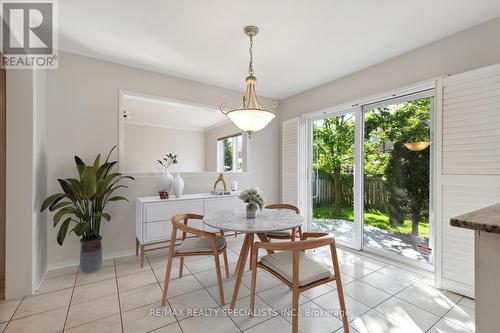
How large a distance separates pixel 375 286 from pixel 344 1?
2731mm

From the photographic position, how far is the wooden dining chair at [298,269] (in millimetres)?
1478

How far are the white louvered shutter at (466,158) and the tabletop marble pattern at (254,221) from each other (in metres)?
1.53

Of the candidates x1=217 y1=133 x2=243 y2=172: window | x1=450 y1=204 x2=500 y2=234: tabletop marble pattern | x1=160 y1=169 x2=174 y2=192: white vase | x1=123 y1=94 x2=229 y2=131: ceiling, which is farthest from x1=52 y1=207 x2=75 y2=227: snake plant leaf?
x1=217 y1=133 x2=243 y2=172: window

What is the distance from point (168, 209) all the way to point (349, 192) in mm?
2700

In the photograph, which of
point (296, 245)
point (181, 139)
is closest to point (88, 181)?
point (296, 245)

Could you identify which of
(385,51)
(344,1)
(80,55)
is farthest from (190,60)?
(385,51)

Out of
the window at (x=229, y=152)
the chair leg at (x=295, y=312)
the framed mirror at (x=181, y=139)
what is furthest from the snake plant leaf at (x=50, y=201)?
the window at (x=229, y=152)

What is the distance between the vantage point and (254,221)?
2131 millimetres

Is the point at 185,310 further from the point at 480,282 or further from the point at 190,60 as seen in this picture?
the point at 190,60

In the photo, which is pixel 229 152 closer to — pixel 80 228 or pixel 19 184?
pixel 80 228

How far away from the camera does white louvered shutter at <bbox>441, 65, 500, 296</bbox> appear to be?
6.63 feet

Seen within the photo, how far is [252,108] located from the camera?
212 centimetres

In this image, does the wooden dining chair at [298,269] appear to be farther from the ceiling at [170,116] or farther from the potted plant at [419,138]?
the ceiling at [170,116]

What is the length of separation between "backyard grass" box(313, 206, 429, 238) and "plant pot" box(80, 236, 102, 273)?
3335 millimetres
